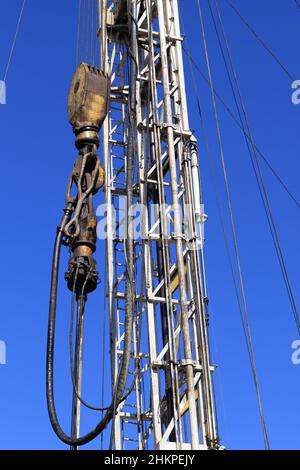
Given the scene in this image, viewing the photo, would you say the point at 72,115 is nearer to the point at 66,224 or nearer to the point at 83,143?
the point at 83,143

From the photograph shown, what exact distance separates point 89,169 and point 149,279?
112 inches

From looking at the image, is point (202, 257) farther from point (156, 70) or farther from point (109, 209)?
point (156, 70)

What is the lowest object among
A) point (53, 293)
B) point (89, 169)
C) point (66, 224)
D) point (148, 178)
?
point (53, 293)

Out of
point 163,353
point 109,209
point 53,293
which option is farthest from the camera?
point 109,209

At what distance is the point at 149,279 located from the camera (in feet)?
32.9

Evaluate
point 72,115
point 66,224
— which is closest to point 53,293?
point 66,224

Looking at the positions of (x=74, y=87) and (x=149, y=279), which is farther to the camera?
(x=149, y=279)

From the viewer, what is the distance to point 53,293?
6.82m

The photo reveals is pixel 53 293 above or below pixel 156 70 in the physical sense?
below
